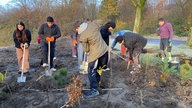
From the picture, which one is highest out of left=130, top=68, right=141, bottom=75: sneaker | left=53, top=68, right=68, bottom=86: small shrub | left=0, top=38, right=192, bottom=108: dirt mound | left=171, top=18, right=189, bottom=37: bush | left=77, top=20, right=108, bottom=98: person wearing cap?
left=171, top=18, right=189, bottom=37: bush

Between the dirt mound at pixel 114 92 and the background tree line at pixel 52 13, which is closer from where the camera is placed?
the dirt mound at pixel 114 92

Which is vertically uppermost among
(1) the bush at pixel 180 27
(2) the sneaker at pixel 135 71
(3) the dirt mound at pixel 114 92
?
(1) the bush at pixel 180 27

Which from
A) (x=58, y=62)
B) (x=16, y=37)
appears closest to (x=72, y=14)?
(x=58, y=62)

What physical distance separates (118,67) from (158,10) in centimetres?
3128

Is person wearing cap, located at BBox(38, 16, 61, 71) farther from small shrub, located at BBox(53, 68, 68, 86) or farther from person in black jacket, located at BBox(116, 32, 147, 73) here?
person in black jacket, located at BBox(116, 32, 147, 73)

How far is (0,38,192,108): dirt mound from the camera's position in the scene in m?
5.12

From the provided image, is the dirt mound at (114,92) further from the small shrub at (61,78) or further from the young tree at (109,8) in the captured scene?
the young tree at (109,8)

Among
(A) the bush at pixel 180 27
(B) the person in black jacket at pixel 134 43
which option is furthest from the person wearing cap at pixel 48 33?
(A) the bush at pixel 180 27

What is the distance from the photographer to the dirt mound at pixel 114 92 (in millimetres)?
5125

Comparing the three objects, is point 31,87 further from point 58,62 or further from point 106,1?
point 106,1

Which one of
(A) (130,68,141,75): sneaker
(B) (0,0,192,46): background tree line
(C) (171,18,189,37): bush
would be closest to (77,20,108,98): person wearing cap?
(A) (130,68,141,75): sneaker

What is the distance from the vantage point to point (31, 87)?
6.02 metres

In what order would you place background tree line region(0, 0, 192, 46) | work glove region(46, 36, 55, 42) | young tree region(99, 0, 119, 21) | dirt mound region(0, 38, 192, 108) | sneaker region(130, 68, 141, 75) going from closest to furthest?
dirt mound region(0, 38, 192, 108)
sneaker region(130, 68, 141, 75)
work glove region(46, 36, 55, 42)
background tree line region(0, 0, 192, 46)
young tree region(99, 0, 119, 21)

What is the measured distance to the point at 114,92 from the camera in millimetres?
5723
